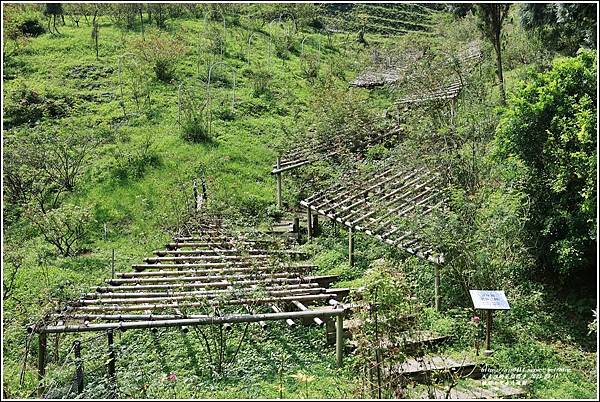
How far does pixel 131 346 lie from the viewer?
21.4 feet

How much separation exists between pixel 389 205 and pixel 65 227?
5.95 m

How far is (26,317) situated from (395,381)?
16.6 feet

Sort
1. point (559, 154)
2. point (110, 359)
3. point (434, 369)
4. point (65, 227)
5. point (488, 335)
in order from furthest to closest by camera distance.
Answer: point (65, 227) → point (559, 154) → point (488, 335) → point (434, 369) → point (110, 359)

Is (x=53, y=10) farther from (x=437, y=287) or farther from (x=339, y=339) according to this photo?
(x=339, y=339)

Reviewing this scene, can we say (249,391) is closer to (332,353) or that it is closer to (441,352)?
(332,353)

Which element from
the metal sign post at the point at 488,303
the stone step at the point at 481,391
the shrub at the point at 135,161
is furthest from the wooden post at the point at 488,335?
the shrub at the point at 135,161

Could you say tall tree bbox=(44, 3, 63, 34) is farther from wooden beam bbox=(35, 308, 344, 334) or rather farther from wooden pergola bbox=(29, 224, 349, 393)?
wooden beam bbox=(35, 308, 344, 334)

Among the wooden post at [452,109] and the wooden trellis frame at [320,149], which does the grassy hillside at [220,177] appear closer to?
the wooden post at [452,109]

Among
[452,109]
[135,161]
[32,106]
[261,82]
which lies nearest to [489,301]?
[452,109]

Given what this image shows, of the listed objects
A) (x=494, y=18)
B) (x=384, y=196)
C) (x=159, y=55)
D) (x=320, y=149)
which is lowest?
(x=384, y=196)

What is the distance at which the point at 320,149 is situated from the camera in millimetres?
11922

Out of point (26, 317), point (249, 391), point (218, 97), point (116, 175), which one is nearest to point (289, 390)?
point (249, 391)

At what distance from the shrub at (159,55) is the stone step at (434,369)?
1292cm

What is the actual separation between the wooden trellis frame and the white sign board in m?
5.70
